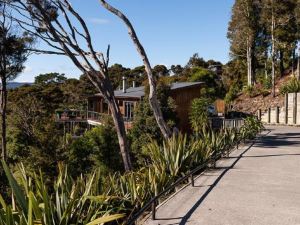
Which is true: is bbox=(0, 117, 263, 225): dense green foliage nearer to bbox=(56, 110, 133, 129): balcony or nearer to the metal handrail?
the metal handrail

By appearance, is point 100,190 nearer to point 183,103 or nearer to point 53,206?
point 53,206

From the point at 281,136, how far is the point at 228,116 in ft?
29.8

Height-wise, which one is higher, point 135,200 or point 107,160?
point 135,200

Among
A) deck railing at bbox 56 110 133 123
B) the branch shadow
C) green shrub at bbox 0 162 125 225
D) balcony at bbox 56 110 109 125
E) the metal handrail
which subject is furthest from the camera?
deck railing at bbox 56 110 133 123

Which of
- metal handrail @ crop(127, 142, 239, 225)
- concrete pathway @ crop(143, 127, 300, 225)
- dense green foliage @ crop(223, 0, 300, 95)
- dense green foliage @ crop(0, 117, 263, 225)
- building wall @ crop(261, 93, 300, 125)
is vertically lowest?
concrete pathway @ crop(143, 127, 300, 225)

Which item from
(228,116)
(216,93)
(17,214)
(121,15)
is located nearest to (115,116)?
(121,15)

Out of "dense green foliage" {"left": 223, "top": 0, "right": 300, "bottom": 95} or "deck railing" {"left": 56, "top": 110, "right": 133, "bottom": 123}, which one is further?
"deck railing" {"left": 56, "top": 110, "right": 133, "bottom": 123}

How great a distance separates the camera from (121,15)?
15953 mm

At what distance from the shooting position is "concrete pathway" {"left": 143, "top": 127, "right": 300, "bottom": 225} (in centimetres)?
656

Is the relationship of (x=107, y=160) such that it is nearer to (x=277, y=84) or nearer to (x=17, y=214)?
(x=17, y=214)

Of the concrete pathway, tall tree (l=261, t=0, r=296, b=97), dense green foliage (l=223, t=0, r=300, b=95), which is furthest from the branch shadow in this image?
tall tree (l=261, t=0, r=296, b=97)

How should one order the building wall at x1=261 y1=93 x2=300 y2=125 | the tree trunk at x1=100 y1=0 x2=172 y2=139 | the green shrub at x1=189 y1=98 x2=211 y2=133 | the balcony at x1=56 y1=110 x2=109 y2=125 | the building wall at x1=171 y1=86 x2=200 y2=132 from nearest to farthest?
the tree trunk at x1=100 y1=0 x2=172 y2=139 → the green shrub at x1=189 y1=98 x2=211 y2=133 → the building wall at x1=261 y1=93 x2=300 y2=125 → the building wall at x1=171 y1=86 x2=200 y2=132 → the balcony at x1=56 y1=110 x2=109 y2=125

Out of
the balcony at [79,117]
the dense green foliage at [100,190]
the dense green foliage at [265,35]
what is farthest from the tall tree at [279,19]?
the dense green foliage at [100,190]

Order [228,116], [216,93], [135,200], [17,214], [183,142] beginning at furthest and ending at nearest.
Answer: [216,93]
[228,116]
[183,142]
[135,200]
[17,214]
